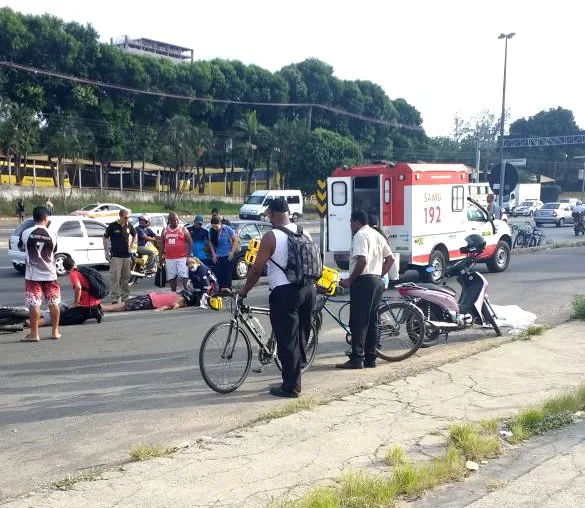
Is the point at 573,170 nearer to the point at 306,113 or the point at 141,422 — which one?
the point at 306,113

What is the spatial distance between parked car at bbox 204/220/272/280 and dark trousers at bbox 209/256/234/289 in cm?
316

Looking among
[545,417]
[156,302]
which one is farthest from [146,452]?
[156,302]

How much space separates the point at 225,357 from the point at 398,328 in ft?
8.05

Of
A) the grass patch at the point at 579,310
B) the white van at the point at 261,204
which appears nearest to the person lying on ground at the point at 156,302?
the grass patch at the point at 579,310

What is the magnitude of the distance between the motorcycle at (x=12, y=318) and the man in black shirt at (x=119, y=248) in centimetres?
247

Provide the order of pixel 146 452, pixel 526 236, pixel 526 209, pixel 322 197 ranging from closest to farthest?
1. pixel 146 452
2. pixel 322 197
3. pixel 526 236
4. pixel 526 209

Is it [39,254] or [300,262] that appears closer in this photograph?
[300,262]

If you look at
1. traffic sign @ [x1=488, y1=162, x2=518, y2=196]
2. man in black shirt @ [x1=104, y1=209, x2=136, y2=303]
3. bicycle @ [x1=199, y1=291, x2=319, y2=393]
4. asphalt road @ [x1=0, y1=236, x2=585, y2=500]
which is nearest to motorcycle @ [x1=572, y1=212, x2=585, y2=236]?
traffic sign @ [x1=488, y1=162, x2=518, y2=196]

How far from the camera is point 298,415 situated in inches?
240

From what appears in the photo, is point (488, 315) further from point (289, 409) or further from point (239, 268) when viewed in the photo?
point (239, 268)

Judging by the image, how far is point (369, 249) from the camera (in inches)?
306

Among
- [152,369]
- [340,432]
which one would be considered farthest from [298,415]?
[152,369]

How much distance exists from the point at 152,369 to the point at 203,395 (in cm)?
128

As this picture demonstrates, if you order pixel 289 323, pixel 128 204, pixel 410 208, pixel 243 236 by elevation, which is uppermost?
pixel 128 204
